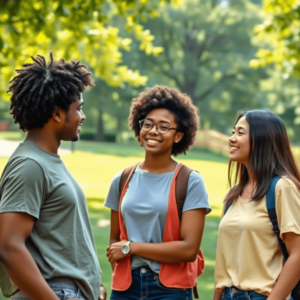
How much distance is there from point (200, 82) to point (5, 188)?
53.5 m

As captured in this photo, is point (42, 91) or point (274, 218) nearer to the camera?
point (42, 91)

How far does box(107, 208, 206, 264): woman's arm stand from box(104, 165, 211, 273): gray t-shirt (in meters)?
0.06

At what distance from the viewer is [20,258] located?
2.51 meters

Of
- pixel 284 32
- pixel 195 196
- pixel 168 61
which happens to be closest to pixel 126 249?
pixel 195 196

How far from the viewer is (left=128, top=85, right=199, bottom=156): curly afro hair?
3803mm

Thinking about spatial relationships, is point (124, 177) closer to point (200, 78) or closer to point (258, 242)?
point (258, 242)

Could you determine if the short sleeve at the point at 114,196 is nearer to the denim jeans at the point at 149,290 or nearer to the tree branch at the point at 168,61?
the denim jeans at the point at 149,290

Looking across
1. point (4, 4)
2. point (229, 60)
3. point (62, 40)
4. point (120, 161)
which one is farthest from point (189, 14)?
point (4, 4)

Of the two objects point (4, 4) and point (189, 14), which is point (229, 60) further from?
point (4, 4)

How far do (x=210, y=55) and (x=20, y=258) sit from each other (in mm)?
54109

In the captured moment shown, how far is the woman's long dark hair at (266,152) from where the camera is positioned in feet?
11.2

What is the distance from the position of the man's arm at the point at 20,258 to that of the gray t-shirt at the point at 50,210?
0.17 feet

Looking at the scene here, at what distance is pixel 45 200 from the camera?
2.65 m

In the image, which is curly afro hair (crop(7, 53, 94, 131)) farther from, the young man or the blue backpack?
the blue backpack
